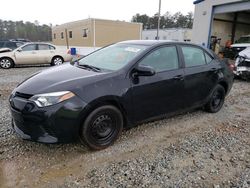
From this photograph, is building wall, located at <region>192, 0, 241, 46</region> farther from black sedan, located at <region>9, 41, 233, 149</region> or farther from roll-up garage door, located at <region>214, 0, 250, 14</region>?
black sedan, located at <region>9, 41, 233, 149</region>

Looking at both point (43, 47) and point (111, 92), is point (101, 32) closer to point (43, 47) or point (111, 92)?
point (43, 47)

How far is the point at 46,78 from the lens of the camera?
10.6 feet

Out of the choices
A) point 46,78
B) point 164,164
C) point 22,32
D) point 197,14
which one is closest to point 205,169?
point 164,164

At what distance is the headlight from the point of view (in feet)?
9.20

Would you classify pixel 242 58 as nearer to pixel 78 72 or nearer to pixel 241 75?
pixel 241 75

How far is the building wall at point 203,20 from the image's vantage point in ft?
54.5

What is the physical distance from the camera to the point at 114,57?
151 inches

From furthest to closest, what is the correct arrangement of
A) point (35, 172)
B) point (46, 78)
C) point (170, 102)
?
point (170, 102) → point (46, 78) → point (35, 172)

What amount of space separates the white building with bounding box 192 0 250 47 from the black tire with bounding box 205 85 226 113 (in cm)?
1174

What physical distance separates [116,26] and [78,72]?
2417cm

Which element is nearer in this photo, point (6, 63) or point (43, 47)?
point (6, 63)

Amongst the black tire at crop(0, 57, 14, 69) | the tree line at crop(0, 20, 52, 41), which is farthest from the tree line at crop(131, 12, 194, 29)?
the black tire at crop(0, 57, 14, 69)

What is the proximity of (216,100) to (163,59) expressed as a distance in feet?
6.36

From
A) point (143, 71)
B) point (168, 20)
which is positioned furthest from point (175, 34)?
point (168, 20)
